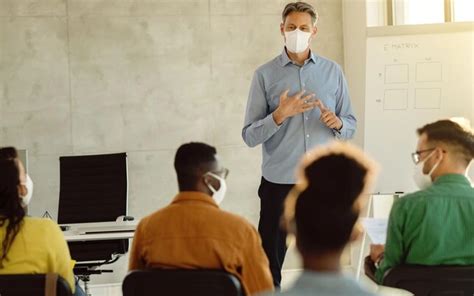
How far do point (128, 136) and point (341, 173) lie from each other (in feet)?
17.7

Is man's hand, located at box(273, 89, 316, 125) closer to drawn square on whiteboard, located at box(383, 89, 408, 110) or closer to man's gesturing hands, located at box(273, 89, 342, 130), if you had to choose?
man's gesturing hands, located at box(273, 89, 342, 130)

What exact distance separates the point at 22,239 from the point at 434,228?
4.85ft

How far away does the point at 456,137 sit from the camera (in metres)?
3.08

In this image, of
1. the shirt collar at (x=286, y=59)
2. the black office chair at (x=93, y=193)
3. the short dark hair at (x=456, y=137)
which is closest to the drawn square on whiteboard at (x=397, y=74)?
the shirt collar at (x=286, y=59)

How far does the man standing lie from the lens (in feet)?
15.0

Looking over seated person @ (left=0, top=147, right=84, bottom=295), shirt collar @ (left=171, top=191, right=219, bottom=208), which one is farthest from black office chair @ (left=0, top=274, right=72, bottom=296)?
shirt collar @ (left=171, top=191, right=219, bottom=208)

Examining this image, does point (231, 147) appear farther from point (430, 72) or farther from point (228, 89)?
point (430, 72)

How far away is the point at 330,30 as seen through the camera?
286 inches

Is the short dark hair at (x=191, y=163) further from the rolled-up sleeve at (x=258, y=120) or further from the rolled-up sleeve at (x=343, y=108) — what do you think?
the rolled-up sleeve at (x=343, y=108)

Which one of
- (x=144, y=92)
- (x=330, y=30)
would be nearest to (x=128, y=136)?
(x=144, y=92)

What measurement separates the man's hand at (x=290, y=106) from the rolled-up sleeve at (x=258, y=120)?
0.14ft

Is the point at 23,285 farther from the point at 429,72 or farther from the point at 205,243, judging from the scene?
the point at 429,72

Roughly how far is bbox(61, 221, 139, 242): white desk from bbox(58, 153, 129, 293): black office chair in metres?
0.88

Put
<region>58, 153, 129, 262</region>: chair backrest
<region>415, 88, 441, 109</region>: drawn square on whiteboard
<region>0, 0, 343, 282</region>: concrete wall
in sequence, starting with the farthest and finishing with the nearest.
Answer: <region>0, 0, 343, 282</region>: concrete wall, <region>58, 153, 129, 262</region>: chair backrest, <region>415, 88, 441, 109</region>: drawn square on whiteboard
